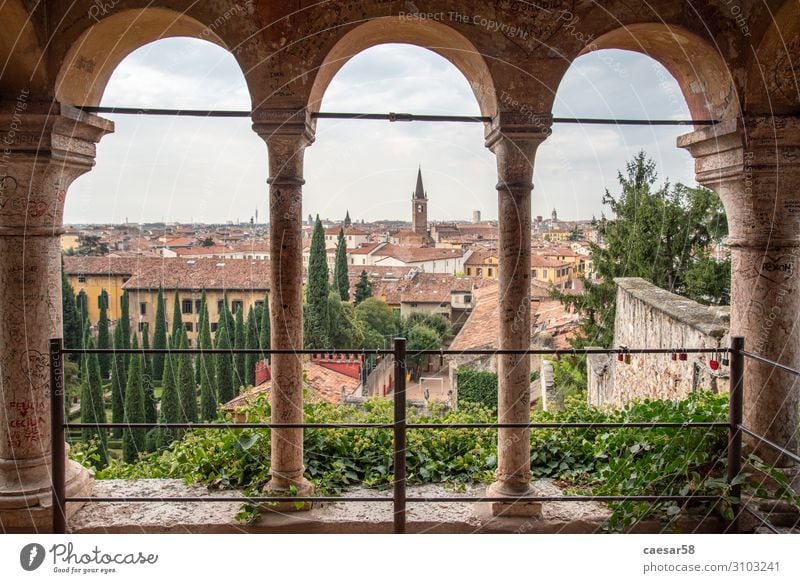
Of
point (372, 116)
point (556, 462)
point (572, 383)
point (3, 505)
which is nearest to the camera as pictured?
point (3, 505)

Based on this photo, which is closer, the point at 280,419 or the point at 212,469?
the point at 280,419

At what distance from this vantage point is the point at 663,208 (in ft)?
59.0

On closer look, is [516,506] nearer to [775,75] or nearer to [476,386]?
[775,75]

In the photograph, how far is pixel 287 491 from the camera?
438cm

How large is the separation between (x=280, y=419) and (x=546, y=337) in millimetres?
13163

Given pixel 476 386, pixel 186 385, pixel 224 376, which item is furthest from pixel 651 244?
pixel 186 385

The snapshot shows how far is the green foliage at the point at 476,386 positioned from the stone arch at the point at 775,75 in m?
12.5

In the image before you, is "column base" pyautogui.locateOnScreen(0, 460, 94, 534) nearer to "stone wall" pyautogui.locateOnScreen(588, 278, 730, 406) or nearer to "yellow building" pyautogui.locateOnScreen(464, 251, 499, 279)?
"stone wall" pyautogui.locateOnScreen(588, 278, 730, 406)

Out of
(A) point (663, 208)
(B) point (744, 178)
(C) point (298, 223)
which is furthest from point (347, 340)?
(A) point (663, 208)

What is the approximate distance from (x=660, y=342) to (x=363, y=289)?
13.7 ft

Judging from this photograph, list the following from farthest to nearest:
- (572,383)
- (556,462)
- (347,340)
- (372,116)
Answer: (572,383) < (347,340) < (556,462) < (372,116)

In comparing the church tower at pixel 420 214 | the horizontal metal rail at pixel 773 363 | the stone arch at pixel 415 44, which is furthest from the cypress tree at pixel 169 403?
the horizontal metal rail at pixel 773 363

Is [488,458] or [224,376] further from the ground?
[488,458]

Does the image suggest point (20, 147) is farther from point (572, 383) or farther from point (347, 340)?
point (572, 383)
